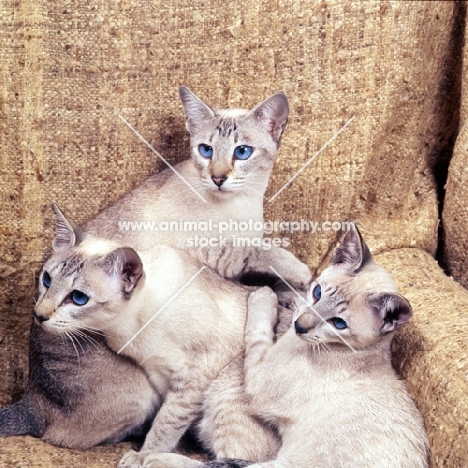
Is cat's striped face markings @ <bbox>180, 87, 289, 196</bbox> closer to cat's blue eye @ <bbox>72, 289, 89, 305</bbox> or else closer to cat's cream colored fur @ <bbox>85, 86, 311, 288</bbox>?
cat's cream colored fur @ <bbox>85, 86, 311, 288</bbox>

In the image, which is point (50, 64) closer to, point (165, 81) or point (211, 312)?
point (165, 81)

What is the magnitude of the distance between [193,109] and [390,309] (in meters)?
1.01

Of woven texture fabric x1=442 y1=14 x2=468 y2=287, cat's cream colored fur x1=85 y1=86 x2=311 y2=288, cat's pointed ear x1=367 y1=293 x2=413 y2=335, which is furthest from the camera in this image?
woven texture fabric x1=442 y1=14 x2=468 y2=287

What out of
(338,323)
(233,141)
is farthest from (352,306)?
(233,141)

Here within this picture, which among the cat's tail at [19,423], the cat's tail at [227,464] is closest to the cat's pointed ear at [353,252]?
the cat's tail at [227,464]

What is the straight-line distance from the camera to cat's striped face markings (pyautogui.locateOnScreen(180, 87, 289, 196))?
7.99 ft

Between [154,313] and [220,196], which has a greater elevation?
[220,196]

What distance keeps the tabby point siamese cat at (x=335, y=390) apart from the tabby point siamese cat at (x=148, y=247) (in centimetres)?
28

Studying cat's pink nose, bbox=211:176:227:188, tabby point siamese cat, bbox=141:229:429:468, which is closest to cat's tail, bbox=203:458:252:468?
tabby point siamese cat, bbox=141:229:429:468

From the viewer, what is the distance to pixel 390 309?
1978mm

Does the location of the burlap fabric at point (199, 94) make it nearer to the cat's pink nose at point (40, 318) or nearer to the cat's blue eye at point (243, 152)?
the cat's blue eye at point (243, 152)

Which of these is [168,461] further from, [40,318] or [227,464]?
[40,318]

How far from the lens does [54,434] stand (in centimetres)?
226

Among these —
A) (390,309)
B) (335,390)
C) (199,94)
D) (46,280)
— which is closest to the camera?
(390,309)
